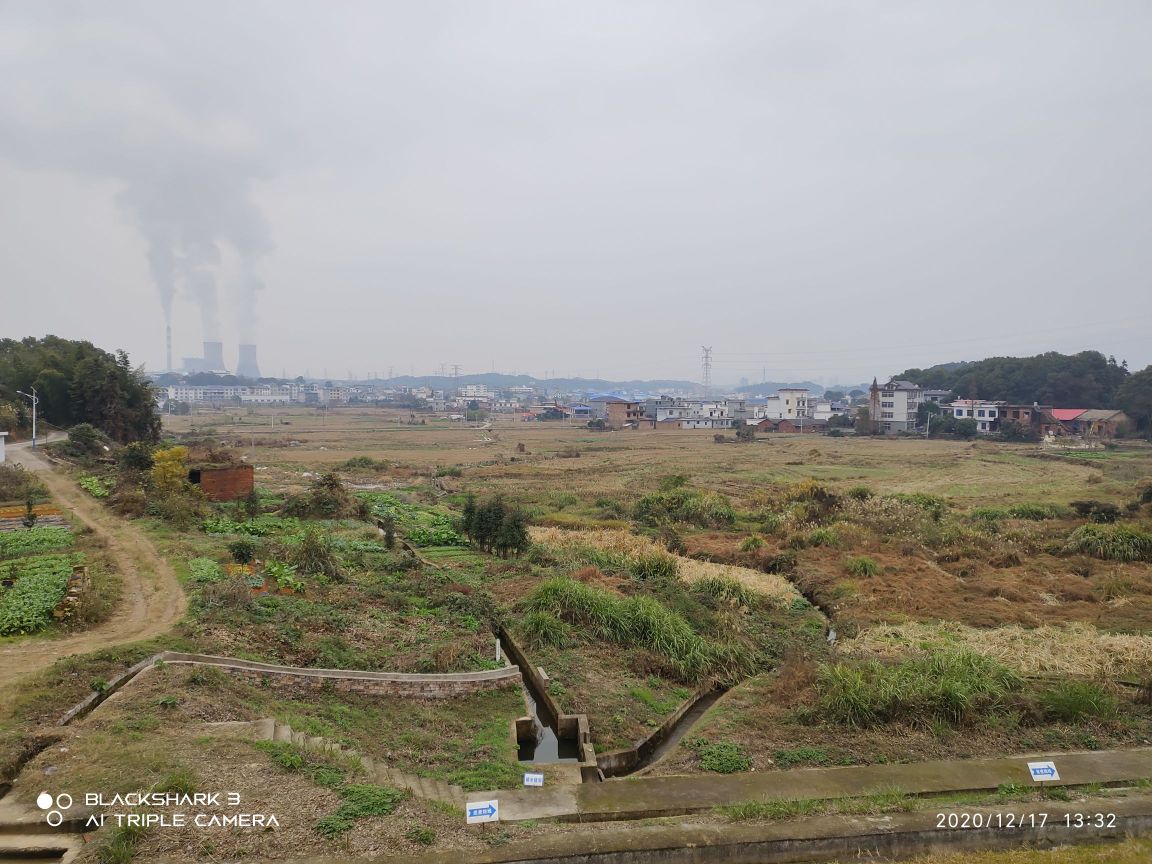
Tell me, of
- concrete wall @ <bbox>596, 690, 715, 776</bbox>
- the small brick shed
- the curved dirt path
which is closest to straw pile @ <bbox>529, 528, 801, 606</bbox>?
concrete wall @ <bbox>596, 690, 715, 776</bbox>

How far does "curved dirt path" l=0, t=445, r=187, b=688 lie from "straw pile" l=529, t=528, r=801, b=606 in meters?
10.9

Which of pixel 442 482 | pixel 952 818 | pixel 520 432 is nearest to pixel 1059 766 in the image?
pixel 952 818

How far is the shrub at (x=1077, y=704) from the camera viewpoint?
9.87 metres

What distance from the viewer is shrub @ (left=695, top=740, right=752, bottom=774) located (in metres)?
8.70

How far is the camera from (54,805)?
6.32 m

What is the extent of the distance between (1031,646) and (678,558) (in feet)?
32.1

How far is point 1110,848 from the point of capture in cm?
664

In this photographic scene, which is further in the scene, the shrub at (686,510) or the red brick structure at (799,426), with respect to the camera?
the red brick structure at (799,426)

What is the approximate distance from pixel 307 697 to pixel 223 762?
266cm

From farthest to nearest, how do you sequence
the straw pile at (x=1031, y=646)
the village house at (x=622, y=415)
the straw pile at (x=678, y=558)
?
the village house at (x=622, y=415), the straw pile at (x=678, y=558), the straw pile at (x=1031, y=646)

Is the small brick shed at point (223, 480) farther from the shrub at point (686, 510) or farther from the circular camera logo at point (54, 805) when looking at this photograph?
the circular camera logo at point (54, 805)

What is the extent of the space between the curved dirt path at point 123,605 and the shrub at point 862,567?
16.5m

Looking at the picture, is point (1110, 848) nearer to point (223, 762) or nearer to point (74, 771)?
point (223, 762)

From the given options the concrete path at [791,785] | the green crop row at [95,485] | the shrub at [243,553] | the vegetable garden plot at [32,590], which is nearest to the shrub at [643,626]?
the concrete path at [791,785]
